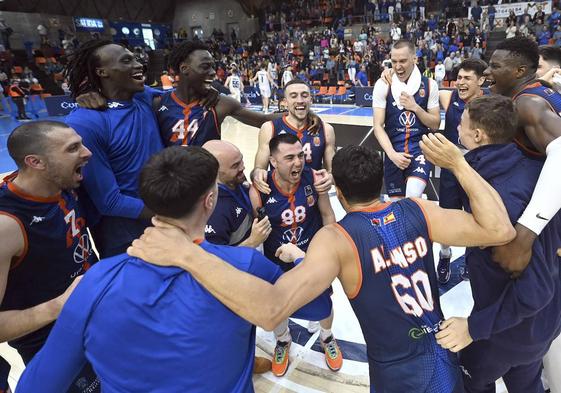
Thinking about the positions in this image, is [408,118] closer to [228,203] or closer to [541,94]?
[541,94]

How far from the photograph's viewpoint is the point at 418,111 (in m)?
4.21

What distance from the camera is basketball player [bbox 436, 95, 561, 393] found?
184 centimetres

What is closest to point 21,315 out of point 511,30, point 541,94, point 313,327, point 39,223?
point 39,223

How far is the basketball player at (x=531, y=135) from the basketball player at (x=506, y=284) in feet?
0.30

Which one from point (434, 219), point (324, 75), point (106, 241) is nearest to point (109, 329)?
point (434, 219)

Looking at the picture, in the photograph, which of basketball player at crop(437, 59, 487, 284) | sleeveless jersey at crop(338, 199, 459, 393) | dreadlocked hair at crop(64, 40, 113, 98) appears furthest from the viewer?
basketball player at crop(437, 59, 487, 284)

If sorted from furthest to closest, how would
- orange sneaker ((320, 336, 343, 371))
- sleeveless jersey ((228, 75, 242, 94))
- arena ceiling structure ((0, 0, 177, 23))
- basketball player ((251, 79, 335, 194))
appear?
arena ceiling structure ((0, 0, 177, 23)) → sleeveless jersey ((228, 75, 242, 94)) → basketball player ((251, 79, 335, 194)) → orange sneaker ((320, 336, 343, 371))

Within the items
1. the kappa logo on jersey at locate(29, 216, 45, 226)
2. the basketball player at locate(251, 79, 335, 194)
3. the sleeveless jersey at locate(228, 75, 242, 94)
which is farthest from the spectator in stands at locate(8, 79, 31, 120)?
Result: the kappa logo on jersey at locate(29, 216, 45, 226)

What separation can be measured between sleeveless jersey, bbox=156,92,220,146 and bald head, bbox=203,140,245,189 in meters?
0.53

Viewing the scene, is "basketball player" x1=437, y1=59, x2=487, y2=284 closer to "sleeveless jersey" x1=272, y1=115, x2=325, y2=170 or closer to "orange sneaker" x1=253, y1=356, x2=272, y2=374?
"sleeveless jersey" x1=272, y1=115, x2=325, y2=170

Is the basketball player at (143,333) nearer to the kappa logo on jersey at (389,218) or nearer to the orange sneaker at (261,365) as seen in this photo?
the kappa logo on jersey at (389,218)

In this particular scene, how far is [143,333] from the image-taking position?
4.32 ft

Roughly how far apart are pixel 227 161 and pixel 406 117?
2.61 metres

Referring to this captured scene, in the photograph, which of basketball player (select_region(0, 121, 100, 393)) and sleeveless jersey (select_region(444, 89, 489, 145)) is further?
sleeveless jersey (select_region(444, 89, 489, 145))
